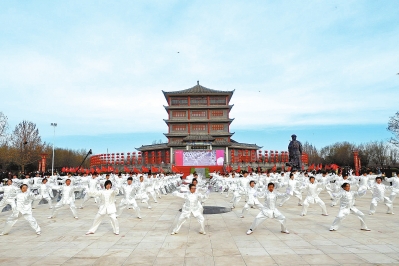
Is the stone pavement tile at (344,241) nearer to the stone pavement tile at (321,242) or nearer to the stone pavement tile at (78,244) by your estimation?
the stone pavement tile at (321,242)

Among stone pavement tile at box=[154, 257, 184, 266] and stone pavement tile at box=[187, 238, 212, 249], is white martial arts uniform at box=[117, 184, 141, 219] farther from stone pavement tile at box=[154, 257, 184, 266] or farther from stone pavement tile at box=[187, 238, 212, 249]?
stone pavement tile at box=[154, 257, 184, 266]

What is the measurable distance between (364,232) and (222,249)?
3654 millimetres

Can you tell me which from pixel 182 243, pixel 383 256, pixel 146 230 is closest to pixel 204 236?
pixel 182 243

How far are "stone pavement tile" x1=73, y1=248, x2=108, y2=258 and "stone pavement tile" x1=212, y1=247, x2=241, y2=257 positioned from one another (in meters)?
2.12

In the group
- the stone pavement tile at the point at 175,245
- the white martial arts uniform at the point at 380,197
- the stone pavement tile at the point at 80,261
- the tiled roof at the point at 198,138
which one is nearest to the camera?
the stone pavement tile at the point at 80,261

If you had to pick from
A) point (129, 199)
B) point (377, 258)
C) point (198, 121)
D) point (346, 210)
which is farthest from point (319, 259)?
point (198, 121)

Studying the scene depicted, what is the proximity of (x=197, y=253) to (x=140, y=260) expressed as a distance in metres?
1.05

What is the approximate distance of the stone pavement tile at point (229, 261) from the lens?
474cm

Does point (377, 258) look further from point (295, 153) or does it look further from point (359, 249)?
point (295, 153)

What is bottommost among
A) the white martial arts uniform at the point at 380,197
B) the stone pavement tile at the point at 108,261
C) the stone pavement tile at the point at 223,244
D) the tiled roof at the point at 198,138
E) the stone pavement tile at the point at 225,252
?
the stone pavement tile at the point at 223,244

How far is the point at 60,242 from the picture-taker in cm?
627

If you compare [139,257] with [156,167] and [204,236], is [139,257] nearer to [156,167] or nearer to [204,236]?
[204,236]

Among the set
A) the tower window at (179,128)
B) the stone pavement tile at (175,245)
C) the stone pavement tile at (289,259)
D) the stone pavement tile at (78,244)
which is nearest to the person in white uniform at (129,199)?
the stone pavement tile at (78,244)

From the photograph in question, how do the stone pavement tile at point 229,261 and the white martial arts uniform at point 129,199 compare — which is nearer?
the stone pavement tile at point 229,261
